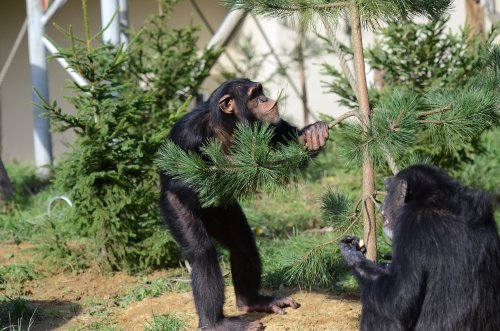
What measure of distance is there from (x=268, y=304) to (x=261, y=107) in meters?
1.49

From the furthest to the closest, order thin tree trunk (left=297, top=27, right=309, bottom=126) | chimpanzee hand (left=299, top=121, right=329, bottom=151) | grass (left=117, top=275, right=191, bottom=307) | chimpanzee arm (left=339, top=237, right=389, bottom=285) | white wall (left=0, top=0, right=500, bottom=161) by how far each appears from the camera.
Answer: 1. white wall (left=0, top=0, right=500, bottom=161)
2. thin tree trunk (left=297, top=27, right=309, bottom=126)
3. grass (left=117, top=275, right=191, bottom=307)
4. chimpanzee hand (left=299, top=121, right=329, bottom=151)
5. chimpanzee arm (left=339, top=237, right=389, bottom=285)

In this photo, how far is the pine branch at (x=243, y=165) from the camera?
466 centimetres

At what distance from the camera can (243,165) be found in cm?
470

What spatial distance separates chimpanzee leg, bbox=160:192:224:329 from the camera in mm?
5543

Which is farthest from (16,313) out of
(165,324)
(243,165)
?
(243,165)

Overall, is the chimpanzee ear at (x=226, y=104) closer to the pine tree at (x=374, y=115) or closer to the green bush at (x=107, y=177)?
the pine tree at (x=374, y=115)

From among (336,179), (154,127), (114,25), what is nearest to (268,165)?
(154,127)

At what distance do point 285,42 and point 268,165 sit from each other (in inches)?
321

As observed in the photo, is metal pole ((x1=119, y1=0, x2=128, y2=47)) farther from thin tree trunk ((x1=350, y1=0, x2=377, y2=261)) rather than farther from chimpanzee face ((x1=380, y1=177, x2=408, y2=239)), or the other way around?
chimpanzee face ((x1=380, y1=177, x2=408, y2=239))

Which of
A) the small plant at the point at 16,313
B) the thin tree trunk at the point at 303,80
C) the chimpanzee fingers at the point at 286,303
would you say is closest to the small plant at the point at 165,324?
the chimpanzee fingers at the point at 286,303

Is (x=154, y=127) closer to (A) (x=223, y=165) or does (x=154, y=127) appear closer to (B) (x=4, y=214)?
(B) (x=4, y=214)

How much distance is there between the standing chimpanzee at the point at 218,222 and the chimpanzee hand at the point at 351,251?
2.78 ft

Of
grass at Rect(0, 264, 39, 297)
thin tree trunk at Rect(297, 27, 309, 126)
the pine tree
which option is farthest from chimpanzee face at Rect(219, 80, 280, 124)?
thin tree trunk at Rect(297, 27, 309, 126)

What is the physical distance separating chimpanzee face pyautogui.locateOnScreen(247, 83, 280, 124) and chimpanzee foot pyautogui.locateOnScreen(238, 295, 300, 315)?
137cm
